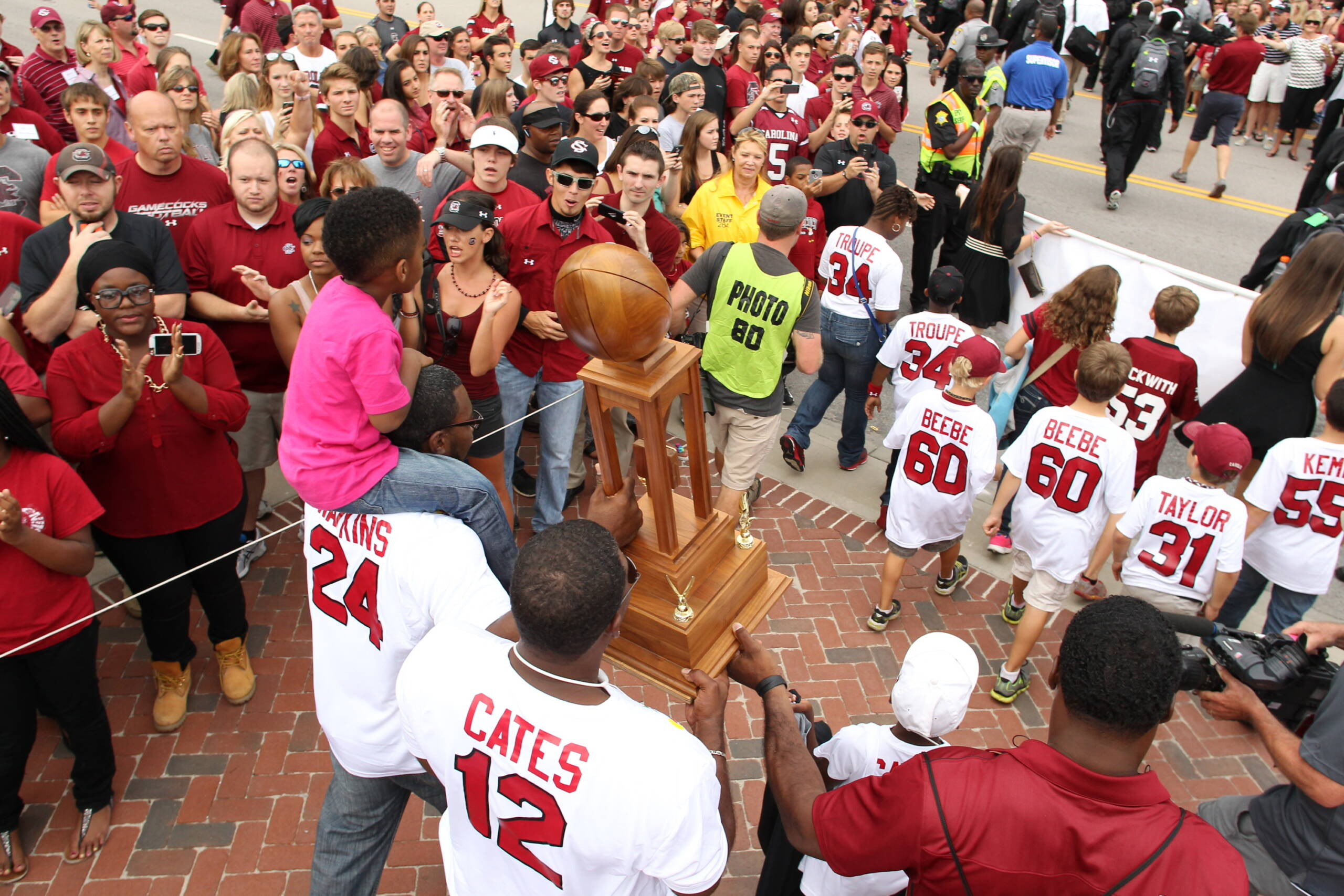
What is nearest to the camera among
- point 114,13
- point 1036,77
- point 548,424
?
point 548,424

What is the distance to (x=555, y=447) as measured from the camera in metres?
5.39

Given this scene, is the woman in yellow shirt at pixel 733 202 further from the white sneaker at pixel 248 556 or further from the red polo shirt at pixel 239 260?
the white sneaker at pixel 248 556

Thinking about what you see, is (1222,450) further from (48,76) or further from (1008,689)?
(48,76)

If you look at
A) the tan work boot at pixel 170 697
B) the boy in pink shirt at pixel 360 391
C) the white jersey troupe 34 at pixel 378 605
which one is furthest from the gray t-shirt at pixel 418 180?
the white jersey troupe 34 at pixel 378 605

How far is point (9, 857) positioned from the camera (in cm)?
373

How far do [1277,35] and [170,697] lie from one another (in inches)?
694

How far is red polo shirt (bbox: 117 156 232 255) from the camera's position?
17.3ft

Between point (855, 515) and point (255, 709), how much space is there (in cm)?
405

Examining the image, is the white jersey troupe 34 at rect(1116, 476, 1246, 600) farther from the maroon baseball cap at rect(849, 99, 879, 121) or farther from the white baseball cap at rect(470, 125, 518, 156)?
the maroon baseball cap at rect(849, 99, 879, 121)

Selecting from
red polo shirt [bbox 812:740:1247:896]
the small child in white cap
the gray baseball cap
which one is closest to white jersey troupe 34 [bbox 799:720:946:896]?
the small child in white cap

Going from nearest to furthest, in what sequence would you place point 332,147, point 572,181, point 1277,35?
1. point 572,181
2. point 332,147
3. point 1277,35

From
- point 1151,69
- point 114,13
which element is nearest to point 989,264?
point 1151,69

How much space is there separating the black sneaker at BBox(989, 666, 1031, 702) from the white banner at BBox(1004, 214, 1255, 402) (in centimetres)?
335

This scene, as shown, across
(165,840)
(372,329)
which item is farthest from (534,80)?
(165,840)
